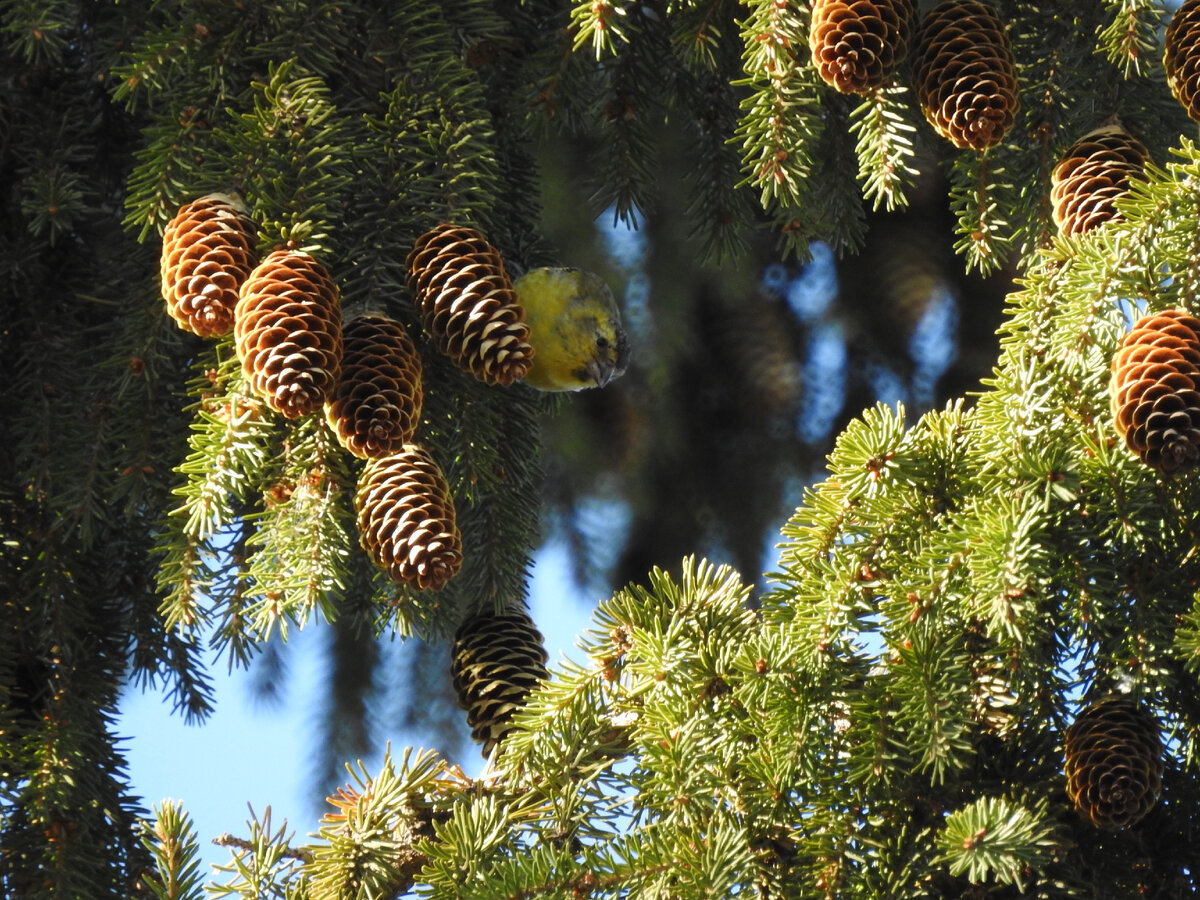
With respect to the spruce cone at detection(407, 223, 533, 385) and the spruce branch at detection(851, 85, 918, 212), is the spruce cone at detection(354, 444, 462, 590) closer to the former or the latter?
the spruce cone at detection(407, 223, 533, 385)

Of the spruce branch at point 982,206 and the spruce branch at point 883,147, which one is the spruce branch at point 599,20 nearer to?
the spruce branch at point 883,147

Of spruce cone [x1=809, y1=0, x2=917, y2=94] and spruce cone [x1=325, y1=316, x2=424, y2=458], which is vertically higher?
spruce cone [x1=809, y1=0, x2=917, y2=94]

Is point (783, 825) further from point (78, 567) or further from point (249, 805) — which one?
point (78, 567)

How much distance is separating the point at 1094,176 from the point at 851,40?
27cm

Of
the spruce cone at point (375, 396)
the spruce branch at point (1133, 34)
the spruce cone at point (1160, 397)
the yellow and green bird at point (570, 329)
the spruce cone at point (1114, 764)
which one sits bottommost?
the spruce cone at point (1114, 764)

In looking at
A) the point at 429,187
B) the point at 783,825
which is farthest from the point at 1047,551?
the point at 429,187

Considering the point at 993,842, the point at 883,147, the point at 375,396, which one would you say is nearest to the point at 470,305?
the point at 375,396

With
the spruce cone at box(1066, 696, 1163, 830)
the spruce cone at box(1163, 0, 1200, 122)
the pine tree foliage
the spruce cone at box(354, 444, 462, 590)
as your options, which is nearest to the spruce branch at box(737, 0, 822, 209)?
the pine tree foliage

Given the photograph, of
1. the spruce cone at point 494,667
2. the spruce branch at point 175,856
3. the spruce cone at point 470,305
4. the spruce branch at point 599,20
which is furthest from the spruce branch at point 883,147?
the spruce branch at point 175,856

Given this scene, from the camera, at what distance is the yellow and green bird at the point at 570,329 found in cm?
134

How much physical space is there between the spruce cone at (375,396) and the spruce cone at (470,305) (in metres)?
0.06

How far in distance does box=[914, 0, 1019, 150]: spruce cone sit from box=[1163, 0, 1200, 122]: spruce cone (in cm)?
14

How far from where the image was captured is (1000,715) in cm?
98

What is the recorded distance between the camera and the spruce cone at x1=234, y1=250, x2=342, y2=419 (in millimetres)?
1068
